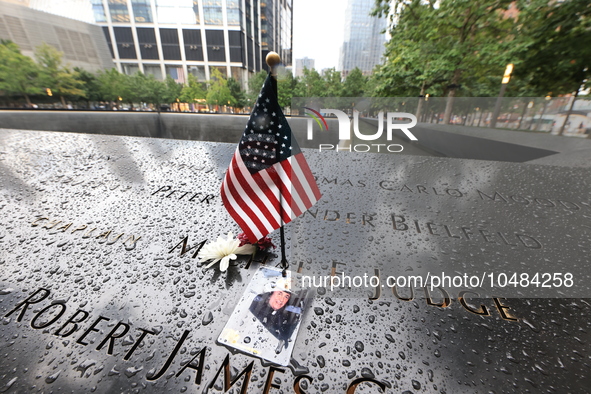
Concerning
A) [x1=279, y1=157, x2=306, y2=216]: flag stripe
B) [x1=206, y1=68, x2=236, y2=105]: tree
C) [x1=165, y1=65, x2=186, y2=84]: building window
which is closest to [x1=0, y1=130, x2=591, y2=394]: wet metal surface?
[x1=279, y1=157, x2=306, y2=216]: flag stripe

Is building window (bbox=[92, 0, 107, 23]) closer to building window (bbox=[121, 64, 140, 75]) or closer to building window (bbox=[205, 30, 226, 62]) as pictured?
building window (bbox=[121, 64, 140, 75])

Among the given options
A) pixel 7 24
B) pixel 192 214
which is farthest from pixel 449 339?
pixel 7 24

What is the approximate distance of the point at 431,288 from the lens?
4.94ft

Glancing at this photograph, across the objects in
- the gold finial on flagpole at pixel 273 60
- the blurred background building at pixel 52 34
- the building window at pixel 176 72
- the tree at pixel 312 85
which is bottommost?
the gold finial on flagpole at pixel 273 60

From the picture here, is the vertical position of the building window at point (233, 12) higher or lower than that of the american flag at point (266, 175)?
higher

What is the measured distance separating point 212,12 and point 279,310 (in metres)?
53.0

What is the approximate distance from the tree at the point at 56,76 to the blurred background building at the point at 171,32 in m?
22.8

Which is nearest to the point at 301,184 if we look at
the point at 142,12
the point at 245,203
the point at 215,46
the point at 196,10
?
the point at 245,203

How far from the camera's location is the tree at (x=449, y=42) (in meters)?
9.48

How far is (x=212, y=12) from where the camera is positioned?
137 feet

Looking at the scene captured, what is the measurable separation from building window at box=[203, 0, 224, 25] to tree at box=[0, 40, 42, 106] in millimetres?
28946

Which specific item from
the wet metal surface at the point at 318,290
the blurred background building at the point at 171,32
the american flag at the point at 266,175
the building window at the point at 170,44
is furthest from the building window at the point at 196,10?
the american flag at the point at 266,175

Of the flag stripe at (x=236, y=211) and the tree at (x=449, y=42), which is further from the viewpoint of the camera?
the tree at (x=449, y=42)

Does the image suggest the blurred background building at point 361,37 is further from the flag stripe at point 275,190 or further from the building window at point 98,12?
the flag stripe at point 275,190
